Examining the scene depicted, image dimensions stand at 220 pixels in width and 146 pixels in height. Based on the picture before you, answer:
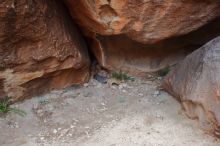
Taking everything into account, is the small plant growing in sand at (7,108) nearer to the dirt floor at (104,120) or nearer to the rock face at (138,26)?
the dirt floor at (104,120)

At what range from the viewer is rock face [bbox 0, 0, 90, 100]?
235 centimetres

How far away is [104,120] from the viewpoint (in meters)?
2.51

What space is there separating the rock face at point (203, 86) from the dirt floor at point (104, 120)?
0.09 meters

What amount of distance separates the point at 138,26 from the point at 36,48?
65cm

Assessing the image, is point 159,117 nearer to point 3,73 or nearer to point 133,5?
point 133,5

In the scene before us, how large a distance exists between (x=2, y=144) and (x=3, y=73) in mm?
439

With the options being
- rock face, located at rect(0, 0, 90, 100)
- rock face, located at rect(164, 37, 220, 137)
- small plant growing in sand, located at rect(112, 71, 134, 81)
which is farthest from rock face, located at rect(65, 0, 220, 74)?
rock face, located at rect(164, 37, 220, 137)

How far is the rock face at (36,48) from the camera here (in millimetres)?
2348

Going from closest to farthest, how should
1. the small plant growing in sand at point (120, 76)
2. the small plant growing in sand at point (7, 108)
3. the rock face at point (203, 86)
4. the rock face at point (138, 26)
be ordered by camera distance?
the rock face at point (203, 86) → the rock face at point (138, 26) → the small plant growing in sand at point (7, 108) → the small plant growing in sand at point (120, 76)

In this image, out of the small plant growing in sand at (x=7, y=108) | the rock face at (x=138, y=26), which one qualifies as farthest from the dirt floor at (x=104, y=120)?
the rock face at (x=138, y=26)

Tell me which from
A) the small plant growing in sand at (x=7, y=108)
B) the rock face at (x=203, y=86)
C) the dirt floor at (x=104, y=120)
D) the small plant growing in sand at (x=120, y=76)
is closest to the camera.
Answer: the rock face at (x=203, y=86)

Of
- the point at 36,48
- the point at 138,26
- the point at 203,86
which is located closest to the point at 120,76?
the point at 138,26

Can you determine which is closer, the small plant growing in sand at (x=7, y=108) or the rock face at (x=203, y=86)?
the rock face at (x=203, y=86)

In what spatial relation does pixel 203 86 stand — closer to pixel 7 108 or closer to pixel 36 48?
pixel 36 48
